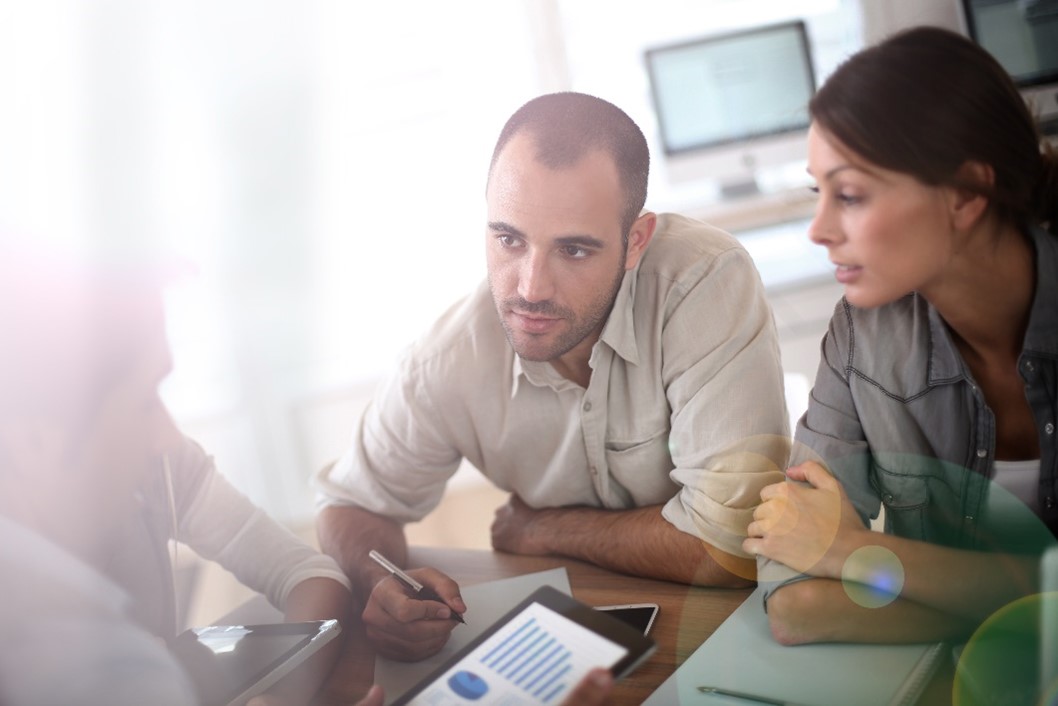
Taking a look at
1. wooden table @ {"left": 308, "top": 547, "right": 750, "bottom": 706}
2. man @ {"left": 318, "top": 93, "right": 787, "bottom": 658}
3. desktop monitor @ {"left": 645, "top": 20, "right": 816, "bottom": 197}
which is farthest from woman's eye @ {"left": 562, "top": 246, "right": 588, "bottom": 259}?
wooden table @ {"left": 308, "top": 547, "right": 750, "bottom": 706}

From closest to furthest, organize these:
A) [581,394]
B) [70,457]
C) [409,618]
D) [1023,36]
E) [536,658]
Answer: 1. [70,457]
2. [536,658]
3. [409,618]
4. [1023,36]
5. [581,394]

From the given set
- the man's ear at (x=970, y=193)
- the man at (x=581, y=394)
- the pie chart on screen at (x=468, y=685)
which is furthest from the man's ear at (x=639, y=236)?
the pie chart on screen at (x=468, y=685)

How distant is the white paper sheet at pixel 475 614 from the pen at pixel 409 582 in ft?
0.05

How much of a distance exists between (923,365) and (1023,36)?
0.97 feet

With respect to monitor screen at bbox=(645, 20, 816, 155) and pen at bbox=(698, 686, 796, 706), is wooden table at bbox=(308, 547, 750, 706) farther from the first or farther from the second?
monitor screen at bbox=(645, 20, 816, 155)

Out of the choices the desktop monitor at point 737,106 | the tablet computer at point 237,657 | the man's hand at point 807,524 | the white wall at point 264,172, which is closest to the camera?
the white wall at point 264,172

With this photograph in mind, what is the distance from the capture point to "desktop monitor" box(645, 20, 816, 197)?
2.14ft

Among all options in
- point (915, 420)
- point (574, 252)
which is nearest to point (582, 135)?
point (574, 252)

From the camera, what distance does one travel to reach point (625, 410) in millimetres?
750

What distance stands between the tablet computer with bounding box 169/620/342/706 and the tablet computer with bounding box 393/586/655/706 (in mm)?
75

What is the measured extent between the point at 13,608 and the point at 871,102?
49 centimetres

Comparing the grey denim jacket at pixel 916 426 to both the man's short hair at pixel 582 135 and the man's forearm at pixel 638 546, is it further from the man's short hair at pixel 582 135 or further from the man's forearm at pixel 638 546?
the man's short hair at pixel 582 135

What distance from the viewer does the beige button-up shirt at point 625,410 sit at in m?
0.66

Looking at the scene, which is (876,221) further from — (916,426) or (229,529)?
(229,529)
